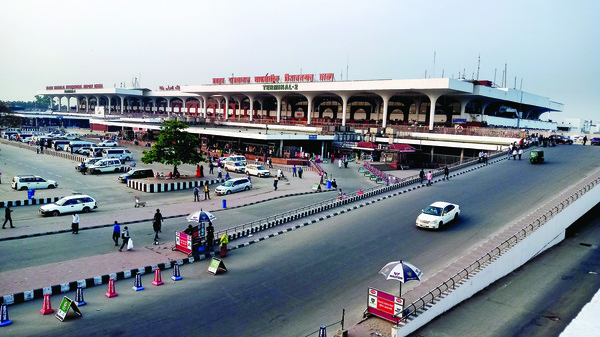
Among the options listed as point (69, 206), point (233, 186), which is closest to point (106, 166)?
point (233, 186)

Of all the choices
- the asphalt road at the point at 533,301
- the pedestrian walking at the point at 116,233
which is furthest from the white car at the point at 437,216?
the pedestrian walking at the point at 116,233

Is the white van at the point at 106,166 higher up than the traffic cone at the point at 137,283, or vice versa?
the white van at the point at 106,166

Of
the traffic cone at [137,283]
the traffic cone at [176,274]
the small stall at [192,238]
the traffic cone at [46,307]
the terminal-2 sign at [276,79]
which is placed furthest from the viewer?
the terminal-2 sign at [276,79]

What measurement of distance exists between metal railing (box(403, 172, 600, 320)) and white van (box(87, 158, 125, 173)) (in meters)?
36.8

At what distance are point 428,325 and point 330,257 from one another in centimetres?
609

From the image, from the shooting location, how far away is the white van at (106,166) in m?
41.0

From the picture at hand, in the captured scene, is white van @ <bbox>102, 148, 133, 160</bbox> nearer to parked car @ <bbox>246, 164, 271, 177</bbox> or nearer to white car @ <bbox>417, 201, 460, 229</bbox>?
parked car @ <bbox>246, 164, 271, 177</bbox>

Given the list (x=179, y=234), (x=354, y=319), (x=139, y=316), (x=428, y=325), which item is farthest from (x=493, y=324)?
(x=179, y=234)

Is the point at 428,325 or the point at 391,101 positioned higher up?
the point at 391,101

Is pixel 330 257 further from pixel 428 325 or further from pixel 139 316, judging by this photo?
pixel 139 316

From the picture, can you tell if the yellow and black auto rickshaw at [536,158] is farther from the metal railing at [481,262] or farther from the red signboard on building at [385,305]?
the red signboard on building at [385,305]

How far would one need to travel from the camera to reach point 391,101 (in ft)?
247

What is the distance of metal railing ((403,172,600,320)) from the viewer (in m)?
12.7

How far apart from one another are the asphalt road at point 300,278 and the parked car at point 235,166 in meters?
16.8
